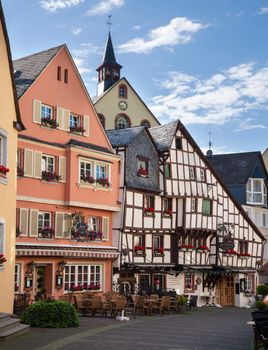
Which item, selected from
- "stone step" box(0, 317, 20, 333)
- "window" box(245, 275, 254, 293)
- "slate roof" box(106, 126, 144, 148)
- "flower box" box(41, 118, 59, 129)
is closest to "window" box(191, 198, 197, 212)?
"slate roof" box(106, 126, 144, 148)

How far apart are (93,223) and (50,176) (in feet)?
15.5

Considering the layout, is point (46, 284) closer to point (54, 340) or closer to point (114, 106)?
point (54, 340)

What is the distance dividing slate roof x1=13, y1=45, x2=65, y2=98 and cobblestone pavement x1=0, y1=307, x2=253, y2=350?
11601 mm

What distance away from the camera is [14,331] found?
60.4 ft

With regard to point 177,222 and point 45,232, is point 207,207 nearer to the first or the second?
point 177,222

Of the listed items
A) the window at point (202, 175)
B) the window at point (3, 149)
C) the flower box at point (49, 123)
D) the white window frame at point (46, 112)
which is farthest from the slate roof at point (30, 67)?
the window at point (202, 175)

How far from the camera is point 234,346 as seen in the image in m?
18.1

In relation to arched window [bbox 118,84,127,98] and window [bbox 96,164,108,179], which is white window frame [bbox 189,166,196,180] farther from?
arched window [bbox 118,84,127,98]

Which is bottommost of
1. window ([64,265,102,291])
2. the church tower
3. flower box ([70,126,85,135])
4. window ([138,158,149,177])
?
window ([64,265,102,291])

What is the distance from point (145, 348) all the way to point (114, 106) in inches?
1433

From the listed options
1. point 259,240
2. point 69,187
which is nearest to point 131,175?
point 69,187

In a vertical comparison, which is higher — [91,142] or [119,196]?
[91,142]

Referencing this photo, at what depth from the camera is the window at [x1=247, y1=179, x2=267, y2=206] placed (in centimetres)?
5344

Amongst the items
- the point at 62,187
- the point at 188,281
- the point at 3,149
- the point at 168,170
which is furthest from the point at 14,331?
the point at 188,281
